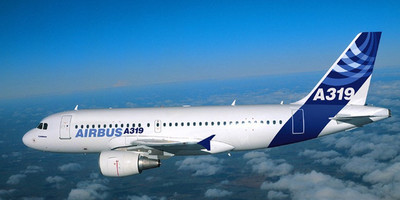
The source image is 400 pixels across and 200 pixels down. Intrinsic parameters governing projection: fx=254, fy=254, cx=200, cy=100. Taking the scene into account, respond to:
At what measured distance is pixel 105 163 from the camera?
15.6 meters

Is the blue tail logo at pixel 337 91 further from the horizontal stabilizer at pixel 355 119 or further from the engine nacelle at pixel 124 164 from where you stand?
the engine nacelle at pixel 124 164

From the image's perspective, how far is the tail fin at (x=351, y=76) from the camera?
16.9 meters

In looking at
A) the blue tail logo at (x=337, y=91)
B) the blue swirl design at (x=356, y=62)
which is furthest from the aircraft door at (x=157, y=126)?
the blue swirl design at (x=356, y=62)

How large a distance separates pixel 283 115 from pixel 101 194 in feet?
201

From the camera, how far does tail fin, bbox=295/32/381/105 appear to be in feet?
55.3

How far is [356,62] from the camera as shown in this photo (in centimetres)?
1700

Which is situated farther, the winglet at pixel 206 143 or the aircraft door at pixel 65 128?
the aircraft door at pixel 65 128

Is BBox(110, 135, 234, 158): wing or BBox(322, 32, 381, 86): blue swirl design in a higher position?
BBox(322, 32, 381, 86): blue swirl design

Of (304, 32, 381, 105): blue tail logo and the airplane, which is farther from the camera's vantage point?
(304, 32, 381, 105): blue tail logo

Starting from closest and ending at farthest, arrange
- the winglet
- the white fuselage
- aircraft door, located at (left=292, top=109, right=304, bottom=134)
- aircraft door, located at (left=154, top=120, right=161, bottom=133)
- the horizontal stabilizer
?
the horizontal stabilizer
the winglet
aircraft door, located at (left=292, top=109, right=304, bottom=134)
the white fuselage
aircraft door, located at (left=154, top=120, right=161, bottom=133)

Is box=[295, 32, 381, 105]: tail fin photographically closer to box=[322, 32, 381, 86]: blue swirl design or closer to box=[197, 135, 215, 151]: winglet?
box=[322, 32, 381, 86]: blue swirl design

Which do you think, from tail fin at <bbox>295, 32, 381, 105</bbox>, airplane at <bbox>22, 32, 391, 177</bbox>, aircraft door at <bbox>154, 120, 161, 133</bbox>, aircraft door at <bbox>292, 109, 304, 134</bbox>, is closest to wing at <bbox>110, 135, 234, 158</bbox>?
airplane at <bbox>22, 32, 391, 177</bbox>

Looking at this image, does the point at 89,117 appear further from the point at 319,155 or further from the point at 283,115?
the point at 319,155

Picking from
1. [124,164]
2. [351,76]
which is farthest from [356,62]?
[124,164]
